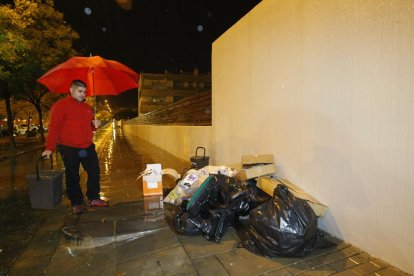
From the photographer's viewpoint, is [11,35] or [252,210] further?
[11,35]

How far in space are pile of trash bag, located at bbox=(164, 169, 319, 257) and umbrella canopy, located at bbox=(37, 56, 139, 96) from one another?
2246 millimetres

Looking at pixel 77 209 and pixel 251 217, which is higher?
pixel 251 217

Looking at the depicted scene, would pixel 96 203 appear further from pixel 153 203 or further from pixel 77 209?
pixel 153 203

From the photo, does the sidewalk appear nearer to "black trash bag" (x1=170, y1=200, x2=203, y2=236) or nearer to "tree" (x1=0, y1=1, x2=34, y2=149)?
"black trash bag" (x1=170, y1=200, x2=203, y2=236)

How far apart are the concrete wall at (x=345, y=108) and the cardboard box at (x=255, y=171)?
17 centimetres

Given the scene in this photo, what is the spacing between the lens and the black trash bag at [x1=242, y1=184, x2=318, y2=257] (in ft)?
8.36

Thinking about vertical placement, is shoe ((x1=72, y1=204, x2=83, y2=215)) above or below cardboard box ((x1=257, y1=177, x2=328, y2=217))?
below

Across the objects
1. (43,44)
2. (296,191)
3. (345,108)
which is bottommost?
(296,191)

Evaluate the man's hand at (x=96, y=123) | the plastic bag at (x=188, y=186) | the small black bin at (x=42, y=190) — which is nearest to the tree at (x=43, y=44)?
the small black bin at (x=42, y=190)

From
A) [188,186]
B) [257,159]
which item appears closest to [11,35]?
[188,186]

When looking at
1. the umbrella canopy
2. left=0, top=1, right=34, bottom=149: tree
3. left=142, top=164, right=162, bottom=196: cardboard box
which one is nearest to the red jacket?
the umbrella canopy

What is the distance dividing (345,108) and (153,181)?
333 cm

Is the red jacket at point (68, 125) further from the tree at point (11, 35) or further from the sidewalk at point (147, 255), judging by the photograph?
the tree at point (11, 35)

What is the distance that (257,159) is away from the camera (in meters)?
3.88
